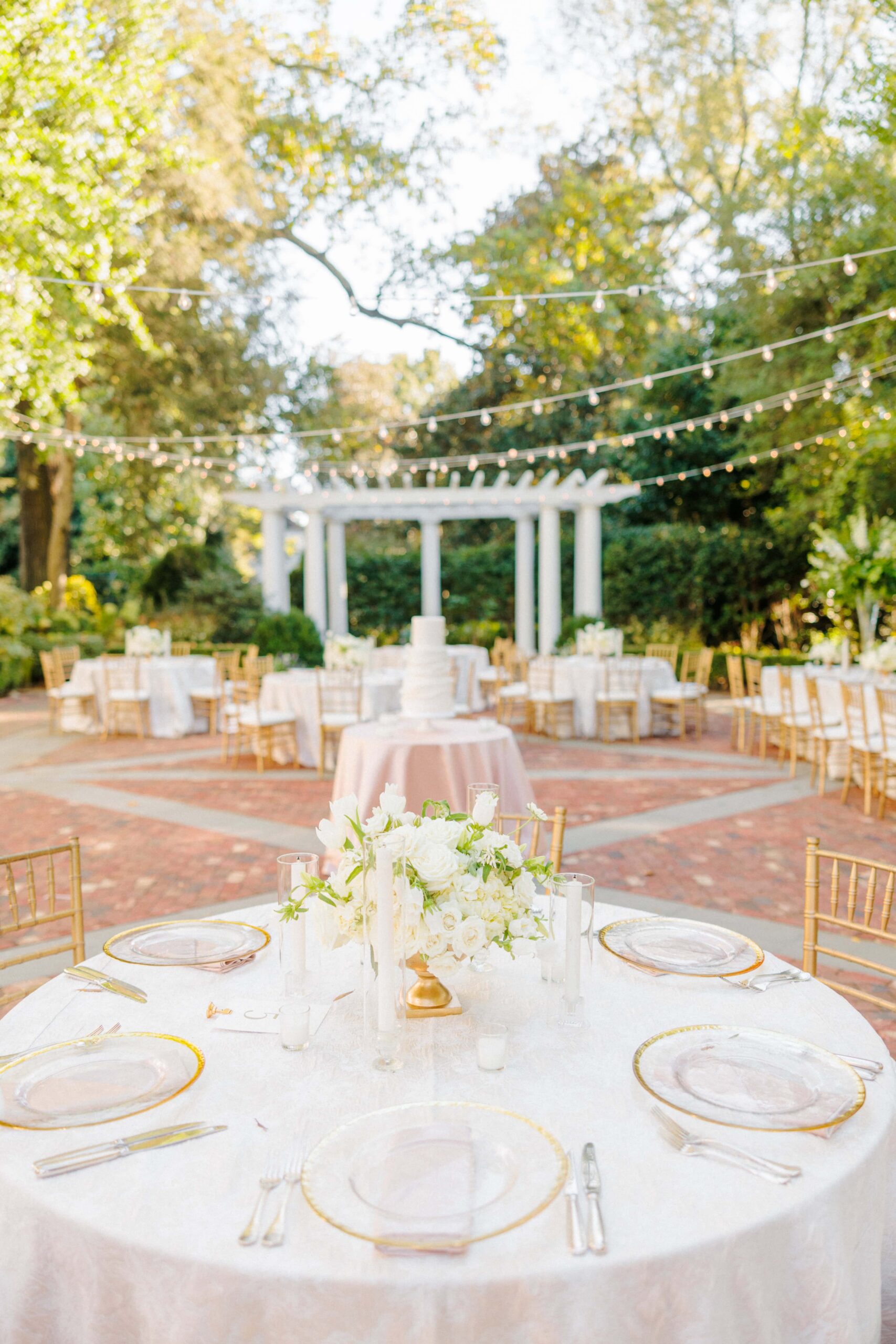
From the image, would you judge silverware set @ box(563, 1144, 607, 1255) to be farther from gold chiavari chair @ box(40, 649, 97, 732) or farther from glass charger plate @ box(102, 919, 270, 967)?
gold chiavari chair @ box(40, 649, 97, 732)

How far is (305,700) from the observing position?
983cm

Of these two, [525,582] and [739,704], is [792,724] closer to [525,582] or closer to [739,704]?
[739,704]

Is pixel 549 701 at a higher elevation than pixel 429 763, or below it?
below

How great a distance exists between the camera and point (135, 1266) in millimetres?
1272

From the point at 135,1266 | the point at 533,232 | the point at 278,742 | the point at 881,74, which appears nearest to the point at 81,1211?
the point at 135,1266

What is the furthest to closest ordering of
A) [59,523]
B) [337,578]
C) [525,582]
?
1. [59,523]
2. [337,578]
3. [525,582]

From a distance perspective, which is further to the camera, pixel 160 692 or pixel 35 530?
pixel 35 530

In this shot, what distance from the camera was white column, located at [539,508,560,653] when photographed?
1559 centimetres

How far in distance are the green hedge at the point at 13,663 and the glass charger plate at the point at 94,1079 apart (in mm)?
15548

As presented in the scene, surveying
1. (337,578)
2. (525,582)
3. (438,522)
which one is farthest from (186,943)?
(337,578)

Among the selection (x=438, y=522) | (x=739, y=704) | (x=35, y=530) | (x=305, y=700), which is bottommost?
(x=739, y=704)

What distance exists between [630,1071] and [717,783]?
7290 mm

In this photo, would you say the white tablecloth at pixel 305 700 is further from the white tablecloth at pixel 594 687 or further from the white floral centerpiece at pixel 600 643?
the white floral centerpiece at pixel 600 643

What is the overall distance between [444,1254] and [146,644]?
11.7 meters
